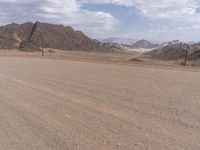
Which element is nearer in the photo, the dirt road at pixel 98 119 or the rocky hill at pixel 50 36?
the dirt road at pixel 98 119

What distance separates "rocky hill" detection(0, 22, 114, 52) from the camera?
128m

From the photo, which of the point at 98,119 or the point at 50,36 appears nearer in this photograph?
the point at 98,119

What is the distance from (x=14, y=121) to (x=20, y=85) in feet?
25.2

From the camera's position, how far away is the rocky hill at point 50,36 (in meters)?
128

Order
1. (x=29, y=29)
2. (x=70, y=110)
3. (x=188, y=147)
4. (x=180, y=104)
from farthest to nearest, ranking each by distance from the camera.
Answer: (x=29, y=29) → (x=180, y=104) → (x=70, y=110) → (x=188, y=147)

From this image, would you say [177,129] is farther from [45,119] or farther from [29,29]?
[29,29]

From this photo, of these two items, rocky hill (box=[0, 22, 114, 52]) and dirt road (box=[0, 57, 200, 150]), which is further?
rocky hill (box=[0, 22, 114, 52])

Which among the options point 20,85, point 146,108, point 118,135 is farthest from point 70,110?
point 20,85

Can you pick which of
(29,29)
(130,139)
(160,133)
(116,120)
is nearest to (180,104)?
(116,120)

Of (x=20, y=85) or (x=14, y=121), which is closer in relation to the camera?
(x=14, y=121)

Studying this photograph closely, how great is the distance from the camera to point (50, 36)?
133500mm

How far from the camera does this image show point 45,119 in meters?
9.77

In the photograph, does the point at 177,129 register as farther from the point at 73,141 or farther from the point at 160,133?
the point at 73,141

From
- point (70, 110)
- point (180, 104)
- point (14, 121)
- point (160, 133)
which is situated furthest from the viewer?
point (180, 104)
